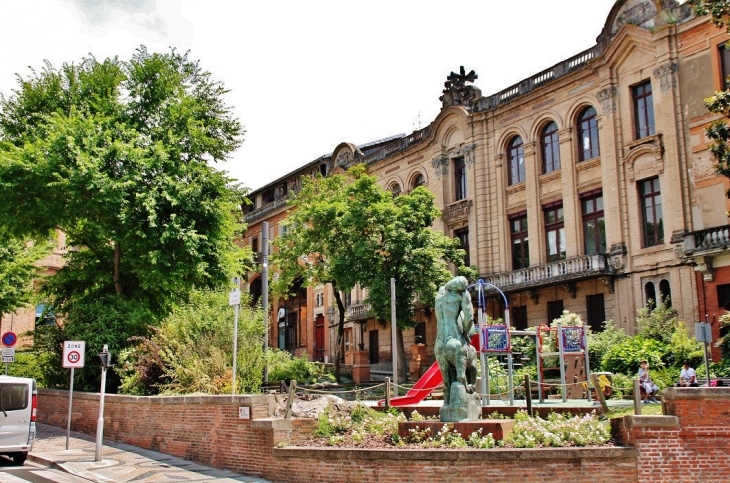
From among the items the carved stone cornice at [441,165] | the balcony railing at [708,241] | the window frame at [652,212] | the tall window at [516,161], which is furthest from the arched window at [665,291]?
the carved stone cornice at [441,165]

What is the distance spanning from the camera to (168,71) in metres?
27.9

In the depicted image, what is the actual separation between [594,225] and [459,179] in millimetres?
9376

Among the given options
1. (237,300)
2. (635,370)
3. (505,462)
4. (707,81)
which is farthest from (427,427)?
(707,81)

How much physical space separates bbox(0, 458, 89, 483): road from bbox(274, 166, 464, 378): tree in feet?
59.9

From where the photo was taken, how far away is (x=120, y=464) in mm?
17000

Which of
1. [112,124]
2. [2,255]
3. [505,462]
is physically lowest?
[505,462]

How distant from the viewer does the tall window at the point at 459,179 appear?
4091cm

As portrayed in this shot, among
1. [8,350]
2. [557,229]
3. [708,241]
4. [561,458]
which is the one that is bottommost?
[561,458]

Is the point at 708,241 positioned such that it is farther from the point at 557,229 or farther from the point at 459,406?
the point at 459,406

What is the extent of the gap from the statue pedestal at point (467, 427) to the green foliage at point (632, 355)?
13.8m

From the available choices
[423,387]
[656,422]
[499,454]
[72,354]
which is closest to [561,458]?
[499,454]

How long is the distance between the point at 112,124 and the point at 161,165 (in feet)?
8.20

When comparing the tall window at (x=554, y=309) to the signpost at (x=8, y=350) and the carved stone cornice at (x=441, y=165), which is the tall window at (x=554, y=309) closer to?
the carved stone cornice at (x=441, y=165)

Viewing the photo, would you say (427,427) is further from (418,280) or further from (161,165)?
(418,280)
